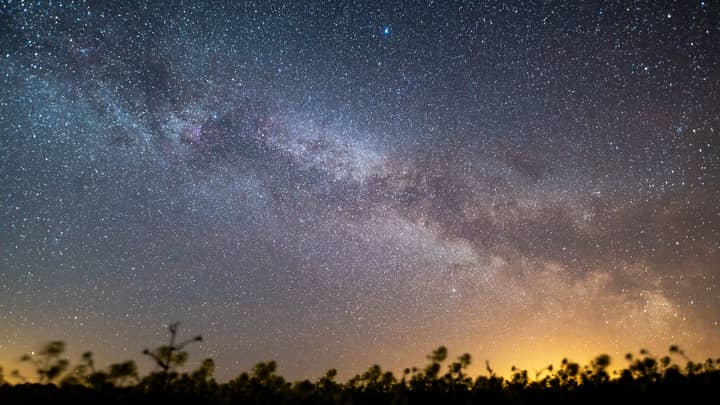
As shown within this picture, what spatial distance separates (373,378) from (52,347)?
25452 mm

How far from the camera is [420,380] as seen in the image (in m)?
31.7

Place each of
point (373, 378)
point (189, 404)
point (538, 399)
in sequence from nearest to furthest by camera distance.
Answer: point (189, 404) → point (538, 399) → point (373, 378)

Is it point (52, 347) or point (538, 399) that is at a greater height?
point (52, 347)

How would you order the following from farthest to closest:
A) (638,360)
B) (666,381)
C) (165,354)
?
(638,360)
(666,381)
(165,354)

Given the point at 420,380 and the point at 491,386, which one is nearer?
the point at 491,386

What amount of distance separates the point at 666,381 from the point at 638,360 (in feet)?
22.5

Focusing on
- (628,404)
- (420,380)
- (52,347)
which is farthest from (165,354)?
(420,380)

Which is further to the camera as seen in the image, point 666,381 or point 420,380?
point 420,380

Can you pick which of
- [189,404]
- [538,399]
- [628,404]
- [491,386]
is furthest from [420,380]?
[189,404]

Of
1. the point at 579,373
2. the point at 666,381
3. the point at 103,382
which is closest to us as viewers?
the point at 103,382

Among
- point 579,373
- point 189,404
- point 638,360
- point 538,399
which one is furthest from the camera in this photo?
point 579,373

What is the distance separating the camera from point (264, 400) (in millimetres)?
17531

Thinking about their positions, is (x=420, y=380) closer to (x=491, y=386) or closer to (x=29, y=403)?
(x=491, y=386)

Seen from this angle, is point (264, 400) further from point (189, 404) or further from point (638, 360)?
point (638, 360)
